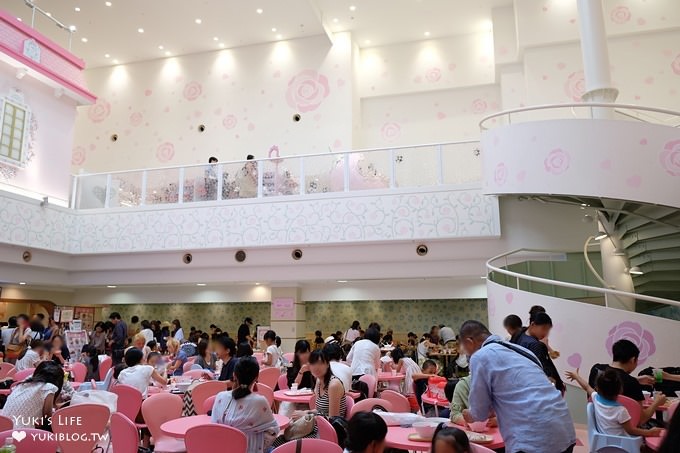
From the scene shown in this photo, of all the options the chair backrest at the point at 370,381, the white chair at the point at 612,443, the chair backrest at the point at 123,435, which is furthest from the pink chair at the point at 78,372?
the white chair at the point at 612,443

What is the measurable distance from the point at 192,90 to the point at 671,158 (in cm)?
1309

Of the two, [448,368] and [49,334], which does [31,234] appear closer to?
[49,334]

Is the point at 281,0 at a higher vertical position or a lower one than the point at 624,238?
higher

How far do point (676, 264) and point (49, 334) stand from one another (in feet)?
36.2

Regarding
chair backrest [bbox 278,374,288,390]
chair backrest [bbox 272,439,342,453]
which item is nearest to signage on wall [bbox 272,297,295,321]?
chair backrest [bbox 278,374,288,390]

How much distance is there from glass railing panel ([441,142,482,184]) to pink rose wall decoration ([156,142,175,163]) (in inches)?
359

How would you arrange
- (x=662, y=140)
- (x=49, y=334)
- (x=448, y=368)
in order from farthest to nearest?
(x=448, y=368), (x=49, y=334), (x=662, y=140)

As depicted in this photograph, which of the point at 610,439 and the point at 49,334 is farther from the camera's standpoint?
the point at 49,334

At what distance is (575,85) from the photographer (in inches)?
476

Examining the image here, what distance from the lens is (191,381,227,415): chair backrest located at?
17.0 feet

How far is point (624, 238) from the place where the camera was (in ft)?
28.7

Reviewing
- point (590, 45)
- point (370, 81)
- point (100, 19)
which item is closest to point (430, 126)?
point (370, 81)

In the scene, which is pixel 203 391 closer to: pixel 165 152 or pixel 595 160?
pixel 595 160

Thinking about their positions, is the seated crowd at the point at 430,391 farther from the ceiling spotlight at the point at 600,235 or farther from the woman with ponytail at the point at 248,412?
the ceiling spotlight at the point at 600,235
